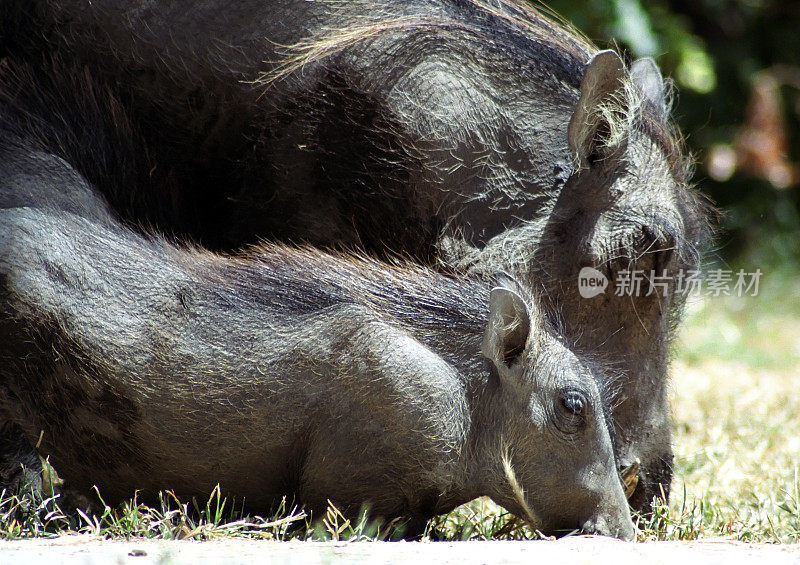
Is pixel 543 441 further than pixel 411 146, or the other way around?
pixel 411 146

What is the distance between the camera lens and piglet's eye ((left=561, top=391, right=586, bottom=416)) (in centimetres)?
241

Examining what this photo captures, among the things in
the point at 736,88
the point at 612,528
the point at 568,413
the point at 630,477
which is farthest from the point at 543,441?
the point at 736,88

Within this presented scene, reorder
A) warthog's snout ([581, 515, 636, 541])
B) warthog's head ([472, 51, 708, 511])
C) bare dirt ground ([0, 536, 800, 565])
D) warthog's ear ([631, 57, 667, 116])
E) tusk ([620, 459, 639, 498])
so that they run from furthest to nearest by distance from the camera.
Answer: warthog's ear ([631, 57, 667, 116]), warthog's head ([472, 51, 708, 511]), tusk ([620, 459, 639, 498]), warthog's snout ([581, 515, 636, 541]), bare dirt ground ([0, 536, 800, 565])

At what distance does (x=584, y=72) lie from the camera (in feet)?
9.45

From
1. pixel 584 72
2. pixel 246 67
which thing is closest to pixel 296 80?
pixel 246 67

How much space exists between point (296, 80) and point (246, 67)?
14 centimetres

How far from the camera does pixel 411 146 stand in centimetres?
287

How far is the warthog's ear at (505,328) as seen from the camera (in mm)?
2406

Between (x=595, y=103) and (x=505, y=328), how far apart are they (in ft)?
2.47

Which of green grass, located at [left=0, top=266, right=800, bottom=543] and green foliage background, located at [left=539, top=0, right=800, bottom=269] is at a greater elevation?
green foliage background, located at [left=539, top=0, right=800, bottom=269]

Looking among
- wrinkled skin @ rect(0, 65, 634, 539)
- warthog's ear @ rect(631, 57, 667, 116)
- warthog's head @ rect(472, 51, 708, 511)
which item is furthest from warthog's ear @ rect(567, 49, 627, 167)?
wrinkled skin @ rect(0, 65, 634, 539)

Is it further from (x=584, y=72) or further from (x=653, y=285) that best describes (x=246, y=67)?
(x=653, y=285)

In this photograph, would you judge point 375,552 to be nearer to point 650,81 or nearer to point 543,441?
point 543,441

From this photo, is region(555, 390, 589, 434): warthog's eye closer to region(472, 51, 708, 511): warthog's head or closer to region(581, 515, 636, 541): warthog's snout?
region(581, 515, 636, 541): warthog's snout
